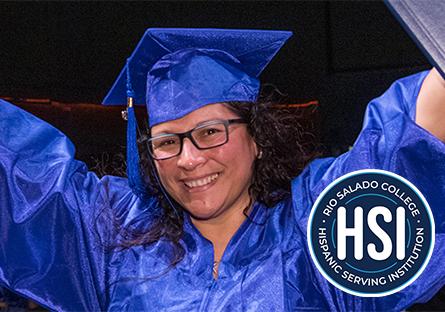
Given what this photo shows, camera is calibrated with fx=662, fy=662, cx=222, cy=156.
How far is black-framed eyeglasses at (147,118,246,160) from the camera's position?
Result: 115cm

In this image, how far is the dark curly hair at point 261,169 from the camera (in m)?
1.23

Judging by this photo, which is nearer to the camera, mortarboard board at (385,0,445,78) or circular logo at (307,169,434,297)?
mortarboard board at (385,0,445,78)

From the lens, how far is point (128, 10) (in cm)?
414

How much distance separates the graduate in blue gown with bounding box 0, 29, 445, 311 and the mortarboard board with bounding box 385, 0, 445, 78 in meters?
0.52

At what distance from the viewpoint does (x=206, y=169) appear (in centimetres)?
115

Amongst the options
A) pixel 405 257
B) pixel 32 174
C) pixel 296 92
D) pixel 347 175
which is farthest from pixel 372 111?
pixel 296 92

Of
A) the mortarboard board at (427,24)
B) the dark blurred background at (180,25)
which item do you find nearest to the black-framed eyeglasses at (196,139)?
the mortarboard board at (427,24)

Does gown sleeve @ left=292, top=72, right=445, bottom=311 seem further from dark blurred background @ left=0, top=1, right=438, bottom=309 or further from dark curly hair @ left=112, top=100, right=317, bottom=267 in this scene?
dark blurred background @ left=0, top=1, right=438, bottom=309

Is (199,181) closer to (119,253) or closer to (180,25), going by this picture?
(119,253)

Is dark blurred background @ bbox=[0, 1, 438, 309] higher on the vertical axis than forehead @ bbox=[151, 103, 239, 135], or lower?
higher

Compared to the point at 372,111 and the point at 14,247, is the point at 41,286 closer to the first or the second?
the point at 14,247

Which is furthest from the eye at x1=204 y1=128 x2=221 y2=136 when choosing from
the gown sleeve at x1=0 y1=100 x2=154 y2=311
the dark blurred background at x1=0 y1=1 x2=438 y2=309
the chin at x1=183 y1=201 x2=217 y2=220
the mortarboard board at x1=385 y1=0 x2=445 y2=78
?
the dark blurred background at x1=0 y1=1 x2=438 y2=309

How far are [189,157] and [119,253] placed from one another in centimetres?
24

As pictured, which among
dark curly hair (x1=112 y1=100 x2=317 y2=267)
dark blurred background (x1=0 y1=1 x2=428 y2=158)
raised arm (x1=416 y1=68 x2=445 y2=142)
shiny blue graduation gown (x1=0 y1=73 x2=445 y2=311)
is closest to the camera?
raised arm (x1=416 y1=68 x2=445 y2=142)
